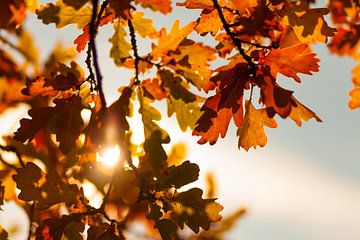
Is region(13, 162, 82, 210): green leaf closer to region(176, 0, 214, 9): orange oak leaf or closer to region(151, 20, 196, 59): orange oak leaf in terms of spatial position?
region(151, 20, 196, 59): orange oak leaf

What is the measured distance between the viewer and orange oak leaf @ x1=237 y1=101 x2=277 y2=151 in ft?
6.62

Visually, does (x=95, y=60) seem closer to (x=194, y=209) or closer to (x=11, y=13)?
(x=11, y=13)

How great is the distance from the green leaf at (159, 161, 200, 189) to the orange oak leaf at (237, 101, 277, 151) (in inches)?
8.4

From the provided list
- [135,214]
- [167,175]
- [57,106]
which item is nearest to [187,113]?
[167,175]

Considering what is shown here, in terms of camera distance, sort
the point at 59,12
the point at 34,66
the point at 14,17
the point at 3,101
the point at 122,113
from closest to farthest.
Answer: the point at 14,17, the point at 122,113, the point at 59,12, the point at 3,101, the point at 34,66

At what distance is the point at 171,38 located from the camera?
2262 mm

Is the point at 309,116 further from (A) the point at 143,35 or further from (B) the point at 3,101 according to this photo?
(B) the point at 3,101

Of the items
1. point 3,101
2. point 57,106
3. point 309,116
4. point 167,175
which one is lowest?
point 309,116

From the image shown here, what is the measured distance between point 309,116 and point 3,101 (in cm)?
372

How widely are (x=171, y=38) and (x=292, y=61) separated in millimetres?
632

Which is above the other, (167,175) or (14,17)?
(14,17)

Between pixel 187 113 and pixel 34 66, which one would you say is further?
pixel 34 66

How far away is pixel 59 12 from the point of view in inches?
85.4

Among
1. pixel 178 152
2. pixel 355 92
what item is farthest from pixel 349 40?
pixel 178 152
